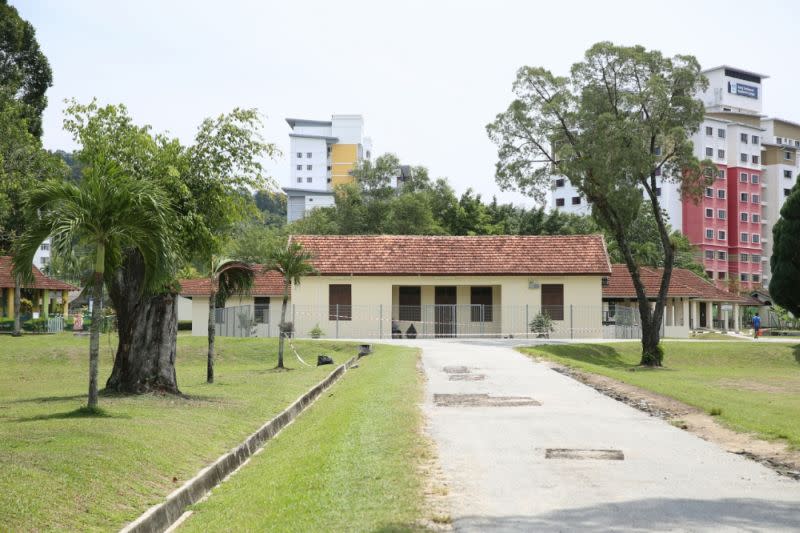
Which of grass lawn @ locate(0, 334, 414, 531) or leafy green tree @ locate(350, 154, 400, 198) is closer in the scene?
grass lawn @ locate(0, 334, 414, 531)

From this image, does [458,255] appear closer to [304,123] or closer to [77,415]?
[77,415]

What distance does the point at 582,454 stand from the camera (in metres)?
10.7

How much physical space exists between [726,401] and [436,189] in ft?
192

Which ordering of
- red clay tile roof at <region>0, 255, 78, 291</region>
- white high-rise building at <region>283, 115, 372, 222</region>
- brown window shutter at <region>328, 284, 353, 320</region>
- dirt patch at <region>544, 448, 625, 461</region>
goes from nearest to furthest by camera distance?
1. dirt patch at <region>544, 448, 625, 461</region>
2. brown window shutter at <region>328, 284, 353, 320</region>
3. red clay tile roof at <region>0, 255, 78, 291</region>
4. white high-rise building at <region>283, 115, 372, 222</region>

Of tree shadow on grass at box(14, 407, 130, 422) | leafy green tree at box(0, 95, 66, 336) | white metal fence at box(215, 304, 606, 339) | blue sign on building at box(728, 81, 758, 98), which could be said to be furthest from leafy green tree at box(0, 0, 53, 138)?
blue sign on building at box(728, 81, 758, 98)

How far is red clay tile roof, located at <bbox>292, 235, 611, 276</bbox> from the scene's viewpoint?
4475 cm

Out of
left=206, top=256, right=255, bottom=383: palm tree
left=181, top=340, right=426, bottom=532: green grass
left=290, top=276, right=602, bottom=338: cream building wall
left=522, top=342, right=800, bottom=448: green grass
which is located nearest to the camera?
left=181, top=340, right=426, bottom=532: green grass

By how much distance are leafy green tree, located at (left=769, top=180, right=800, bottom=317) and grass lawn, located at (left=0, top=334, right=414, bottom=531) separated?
1174 inches

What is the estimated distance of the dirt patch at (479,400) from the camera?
1620 centimetres

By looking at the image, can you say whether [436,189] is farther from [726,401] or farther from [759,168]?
[726,401]

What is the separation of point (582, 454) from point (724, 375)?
2286cm

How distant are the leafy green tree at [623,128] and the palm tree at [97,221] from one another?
23.0 meters

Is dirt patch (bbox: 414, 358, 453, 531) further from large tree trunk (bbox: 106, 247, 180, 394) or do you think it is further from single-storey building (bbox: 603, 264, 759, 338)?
single-storey building (bbox: 603, 264, 759, 338)

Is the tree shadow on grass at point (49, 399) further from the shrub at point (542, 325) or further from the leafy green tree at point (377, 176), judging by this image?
the leafy green tree at point (377, 176)
